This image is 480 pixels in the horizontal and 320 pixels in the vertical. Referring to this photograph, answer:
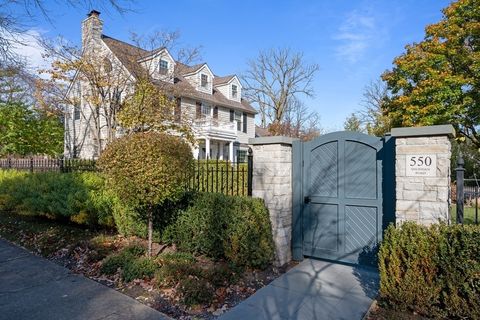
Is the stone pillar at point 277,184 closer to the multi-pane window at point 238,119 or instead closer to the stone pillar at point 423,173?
the stone pillar at point 423,173

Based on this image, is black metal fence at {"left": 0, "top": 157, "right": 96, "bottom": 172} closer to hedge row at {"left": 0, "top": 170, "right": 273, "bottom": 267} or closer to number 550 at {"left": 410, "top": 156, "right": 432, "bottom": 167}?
hedge row at {"left": 0, "top": 170, "right": 273, "bottom": 267}

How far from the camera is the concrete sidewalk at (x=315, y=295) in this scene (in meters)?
3.46

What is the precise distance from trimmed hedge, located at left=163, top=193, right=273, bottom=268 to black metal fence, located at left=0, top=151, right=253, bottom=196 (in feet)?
1.98

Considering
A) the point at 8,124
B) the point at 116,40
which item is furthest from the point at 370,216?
the point at 8,124

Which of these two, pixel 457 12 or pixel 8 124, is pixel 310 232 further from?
pixel 8 124

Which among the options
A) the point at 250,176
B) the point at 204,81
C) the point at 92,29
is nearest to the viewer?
the point at 250,176

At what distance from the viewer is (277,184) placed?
504 centimetres

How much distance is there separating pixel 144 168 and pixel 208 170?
4.96ft

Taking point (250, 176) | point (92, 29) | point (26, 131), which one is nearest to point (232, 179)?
point (250, 176)

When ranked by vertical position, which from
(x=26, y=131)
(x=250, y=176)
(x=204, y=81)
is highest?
(x=204, y=81)

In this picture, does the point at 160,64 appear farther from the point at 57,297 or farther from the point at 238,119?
the point at 57,297

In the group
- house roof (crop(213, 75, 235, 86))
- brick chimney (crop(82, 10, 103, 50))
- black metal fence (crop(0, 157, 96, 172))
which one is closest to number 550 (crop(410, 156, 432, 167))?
black metal fence (crop(0, 157, 96, 172))

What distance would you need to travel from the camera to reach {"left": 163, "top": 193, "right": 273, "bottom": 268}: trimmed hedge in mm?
4660

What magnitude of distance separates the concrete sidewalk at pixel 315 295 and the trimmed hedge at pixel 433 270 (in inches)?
18.3
